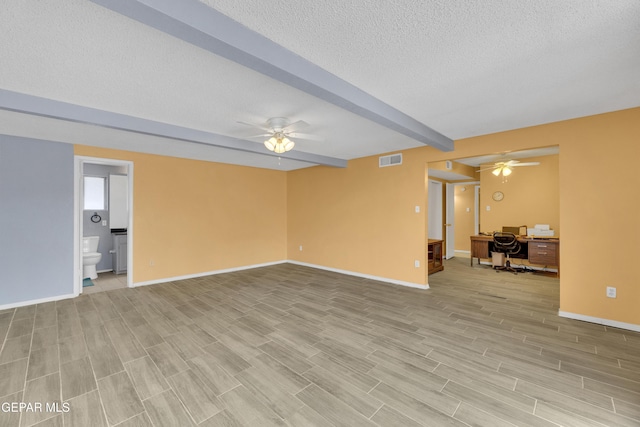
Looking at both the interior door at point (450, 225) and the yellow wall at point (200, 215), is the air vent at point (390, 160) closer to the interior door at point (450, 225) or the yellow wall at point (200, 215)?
the yellow wall at point (200, 215)

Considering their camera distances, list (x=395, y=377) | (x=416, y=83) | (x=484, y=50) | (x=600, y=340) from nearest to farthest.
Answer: (x=484, y=50) < (x=395, y=377) < (x=416, y=83) < (x=600, y=340)

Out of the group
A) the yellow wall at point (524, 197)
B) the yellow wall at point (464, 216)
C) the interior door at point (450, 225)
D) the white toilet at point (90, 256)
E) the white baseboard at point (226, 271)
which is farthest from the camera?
the yellow wall at point (464, 216)

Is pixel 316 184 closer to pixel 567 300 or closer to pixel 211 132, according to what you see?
pixel 211 132

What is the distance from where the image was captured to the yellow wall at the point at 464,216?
27.2 feet

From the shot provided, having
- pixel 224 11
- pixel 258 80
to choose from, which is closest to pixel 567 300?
pixel 258 80

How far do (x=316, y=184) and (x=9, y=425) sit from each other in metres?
5.59

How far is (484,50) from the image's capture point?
1852mm

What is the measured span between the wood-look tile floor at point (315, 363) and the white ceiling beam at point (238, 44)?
2365 millimetres

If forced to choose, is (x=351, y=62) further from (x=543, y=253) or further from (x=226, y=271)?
(x=543, y=253)

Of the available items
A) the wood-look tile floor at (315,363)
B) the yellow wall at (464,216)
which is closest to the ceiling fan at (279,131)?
the wood-look tile floor at (315,363)

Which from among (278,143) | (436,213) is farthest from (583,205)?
(436,213)

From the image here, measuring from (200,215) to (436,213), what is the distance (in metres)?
6.13

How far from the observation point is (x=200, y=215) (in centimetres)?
562

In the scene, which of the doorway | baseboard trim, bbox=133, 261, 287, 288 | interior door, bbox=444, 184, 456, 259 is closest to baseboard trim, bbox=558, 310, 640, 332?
interior door, bbox=444, 184, 456, 259
